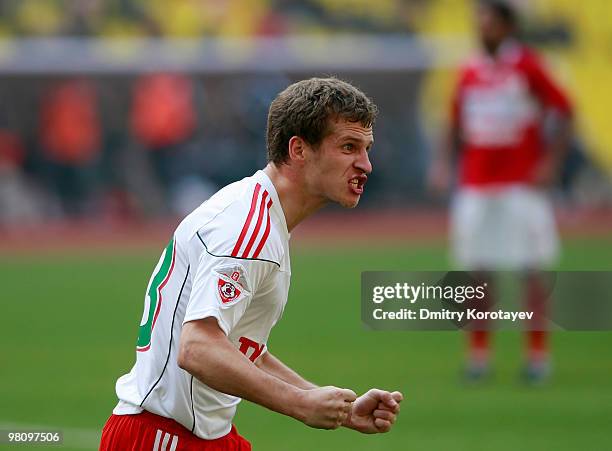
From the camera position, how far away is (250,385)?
3.84 meters

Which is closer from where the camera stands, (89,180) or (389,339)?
(389,339)

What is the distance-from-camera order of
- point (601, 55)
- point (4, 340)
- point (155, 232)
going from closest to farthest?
point (4, 340), point (155, 232), point (601, 55)

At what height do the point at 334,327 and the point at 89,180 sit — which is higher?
the point at 89,180

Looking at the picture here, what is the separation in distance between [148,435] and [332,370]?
250 inches

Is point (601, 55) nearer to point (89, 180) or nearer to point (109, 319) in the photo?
point (89, 180)

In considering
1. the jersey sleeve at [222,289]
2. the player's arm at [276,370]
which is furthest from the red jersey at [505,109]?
the jersey sleeve at [222,289]

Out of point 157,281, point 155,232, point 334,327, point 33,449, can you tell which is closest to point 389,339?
point 334,327

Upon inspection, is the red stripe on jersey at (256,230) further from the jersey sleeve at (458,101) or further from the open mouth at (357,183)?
the jersey sleeve at (458,101)

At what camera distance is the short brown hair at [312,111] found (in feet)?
13.9

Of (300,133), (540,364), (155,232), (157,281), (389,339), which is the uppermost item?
(155,232)

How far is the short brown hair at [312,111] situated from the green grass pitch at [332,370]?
4040mm

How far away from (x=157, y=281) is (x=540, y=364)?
6316 mm

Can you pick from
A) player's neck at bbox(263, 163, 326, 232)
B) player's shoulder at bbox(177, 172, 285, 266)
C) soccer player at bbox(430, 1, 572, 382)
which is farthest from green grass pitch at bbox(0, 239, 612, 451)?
player's shoulder at bbox(177, 172, 285, 266)

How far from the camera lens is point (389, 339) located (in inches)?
512
